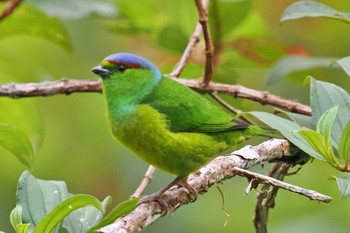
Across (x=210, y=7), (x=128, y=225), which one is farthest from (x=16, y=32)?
(x=128, y=225)

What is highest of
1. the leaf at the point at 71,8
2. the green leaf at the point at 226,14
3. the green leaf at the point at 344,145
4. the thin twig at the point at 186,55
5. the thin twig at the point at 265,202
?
the leaf at the point at 71,8

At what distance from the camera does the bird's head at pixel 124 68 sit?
3.18m

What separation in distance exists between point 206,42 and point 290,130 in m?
0.71

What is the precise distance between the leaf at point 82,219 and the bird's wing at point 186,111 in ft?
2.10

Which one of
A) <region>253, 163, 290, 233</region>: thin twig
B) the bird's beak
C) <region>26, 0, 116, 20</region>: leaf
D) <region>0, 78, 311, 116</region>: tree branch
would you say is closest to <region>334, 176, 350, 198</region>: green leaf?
<region>253, 163, 290, 233</region>: thin twig

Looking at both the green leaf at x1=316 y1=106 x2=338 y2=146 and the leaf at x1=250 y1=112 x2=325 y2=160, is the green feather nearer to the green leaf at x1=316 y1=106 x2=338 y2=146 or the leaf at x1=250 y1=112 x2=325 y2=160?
the leaf at x1=250 y1=112 x2=325 y2=160

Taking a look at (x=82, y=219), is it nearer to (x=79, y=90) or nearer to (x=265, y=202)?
(x=265, y=202)

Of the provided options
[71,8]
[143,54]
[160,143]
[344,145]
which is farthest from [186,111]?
[143,54]

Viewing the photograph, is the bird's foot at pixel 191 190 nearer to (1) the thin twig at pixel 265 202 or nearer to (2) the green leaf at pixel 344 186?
(1) the thin twig at pixel 265 202

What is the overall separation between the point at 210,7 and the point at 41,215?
71.3 inches

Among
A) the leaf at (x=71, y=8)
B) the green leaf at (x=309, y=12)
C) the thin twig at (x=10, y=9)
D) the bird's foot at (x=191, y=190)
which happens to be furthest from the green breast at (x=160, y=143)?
the leaf at (x=71, y=8)

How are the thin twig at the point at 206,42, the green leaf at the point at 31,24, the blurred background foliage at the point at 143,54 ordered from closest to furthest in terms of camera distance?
the thin twig at the point at 206,42
the blurred background foliage at the point at 143,54
the green leaf at the point at 31,24

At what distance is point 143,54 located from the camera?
5543 mm

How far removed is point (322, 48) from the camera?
555 cm
